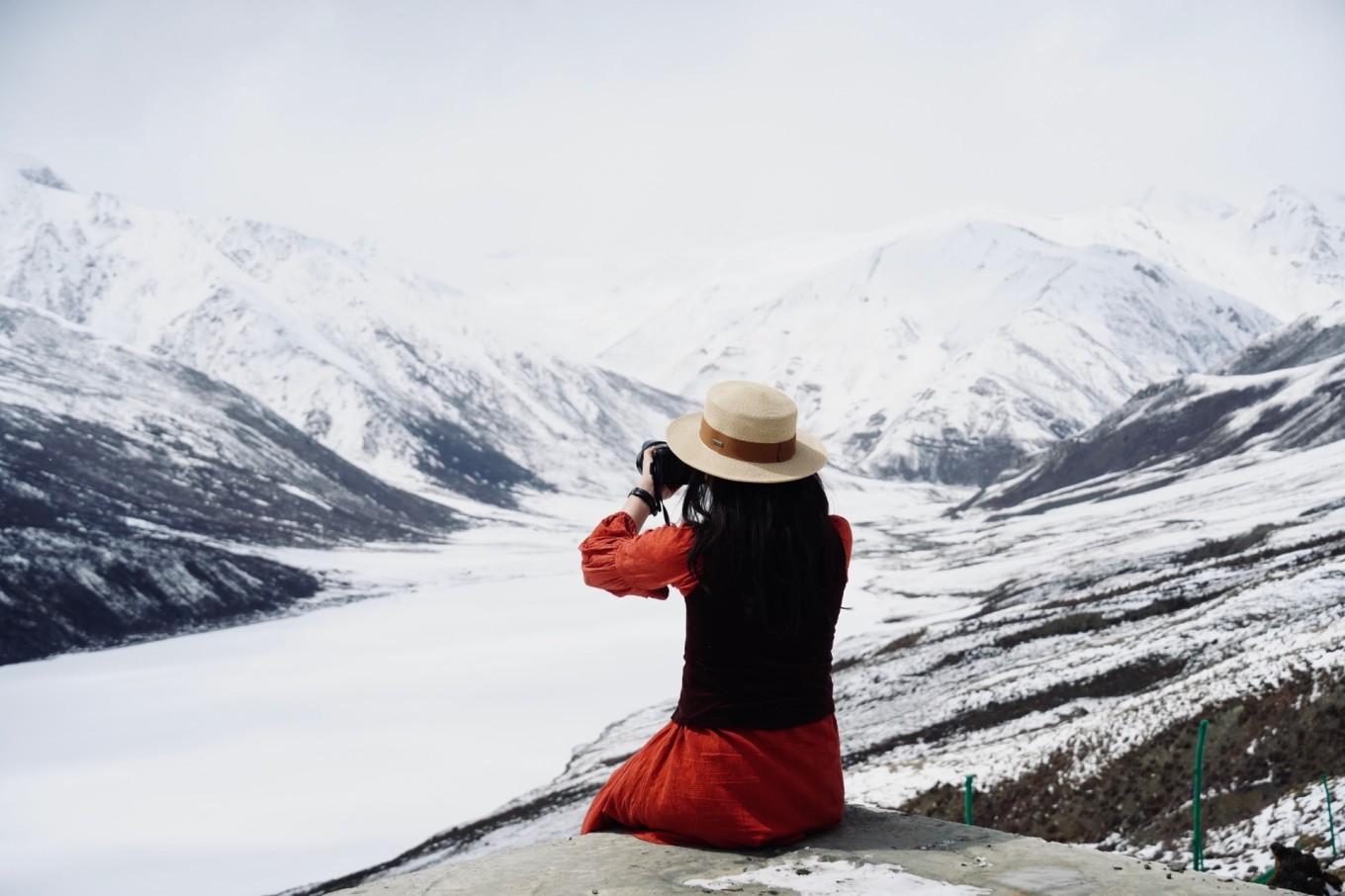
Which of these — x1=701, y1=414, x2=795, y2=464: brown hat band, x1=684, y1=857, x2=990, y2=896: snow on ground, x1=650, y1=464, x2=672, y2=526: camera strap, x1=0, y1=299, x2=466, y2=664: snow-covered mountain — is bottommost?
x1=684, y1=857, x2=990, y2=896: snow on ground

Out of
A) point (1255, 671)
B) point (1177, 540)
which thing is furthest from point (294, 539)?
point (1255, 671)

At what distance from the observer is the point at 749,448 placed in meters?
7.00

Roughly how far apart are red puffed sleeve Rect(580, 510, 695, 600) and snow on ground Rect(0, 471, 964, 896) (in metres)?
38.8

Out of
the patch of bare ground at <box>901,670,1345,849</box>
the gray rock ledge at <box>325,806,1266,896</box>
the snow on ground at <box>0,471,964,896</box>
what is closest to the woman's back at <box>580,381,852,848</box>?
the gray rock ledge at <box>325,806,1266,896</box>

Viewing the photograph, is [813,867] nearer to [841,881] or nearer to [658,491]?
[841,881]

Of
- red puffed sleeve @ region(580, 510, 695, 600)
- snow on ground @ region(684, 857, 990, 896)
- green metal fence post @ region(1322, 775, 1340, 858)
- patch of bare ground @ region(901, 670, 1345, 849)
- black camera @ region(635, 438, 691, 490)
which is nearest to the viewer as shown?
snow on ground @ region(684, 857, 990, 896)

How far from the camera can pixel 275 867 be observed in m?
42.8

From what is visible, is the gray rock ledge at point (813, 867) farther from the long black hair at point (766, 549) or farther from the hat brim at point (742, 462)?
the hat brim at point (742, 462)

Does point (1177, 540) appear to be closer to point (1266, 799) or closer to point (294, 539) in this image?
point (1266, 799)

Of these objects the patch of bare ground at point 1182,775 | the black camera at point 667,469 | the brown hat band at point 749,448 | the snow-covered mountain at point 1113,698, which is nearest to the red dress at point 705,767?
the black camera at point 667,469

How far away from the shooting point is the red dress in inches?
274

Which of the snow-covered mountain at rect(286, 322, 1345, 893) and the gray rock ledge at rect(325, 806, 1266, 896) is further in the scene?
the snow-covered mountain at rect(286, 322, 1345, 893)

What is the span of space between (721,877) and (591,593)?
129 metres

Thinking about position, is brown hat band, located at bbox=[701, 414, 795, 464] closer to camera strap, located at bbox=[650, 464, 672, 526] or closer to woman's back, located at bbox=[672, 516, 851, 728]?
camera strap, located at bbox=[650, 464, 672, 526]
